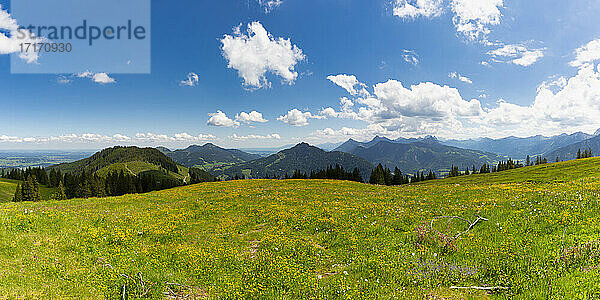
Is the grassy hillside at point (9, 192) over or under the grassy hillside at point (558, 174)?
under

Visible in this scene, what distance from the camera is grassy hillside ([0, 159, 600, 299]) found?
8594 millimetres

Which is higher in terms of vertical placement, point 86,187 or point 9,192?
point 86,187

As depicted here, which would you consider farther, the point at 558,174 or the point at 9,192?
the point at 9,192

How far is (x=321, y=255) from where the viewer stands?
1258 cm

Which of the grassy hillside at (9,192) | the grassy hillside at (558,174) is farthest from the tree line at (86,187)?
the grassy hillside at (558,174)

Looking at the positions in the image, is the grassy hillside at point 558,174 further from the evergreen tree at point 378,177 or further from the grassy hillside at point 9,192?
the grassy hillside at point 9,192

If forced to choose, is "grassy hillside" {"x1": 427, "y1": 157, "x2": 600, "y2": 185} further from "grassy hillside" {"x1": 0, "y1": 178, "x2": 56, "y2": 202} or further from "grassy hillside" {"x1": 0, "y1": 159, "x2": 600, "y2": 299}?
"grassy hillside" {"x1": 0, "y1": 178, "x2": 56, "y2": 202}

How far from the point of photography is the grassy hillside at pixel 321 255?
8.59 metres

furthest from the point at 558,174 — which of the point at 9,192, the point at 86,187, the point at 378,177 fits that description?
the point at 9,192

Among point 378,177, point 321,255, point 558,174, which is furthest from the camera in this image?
point 378,177

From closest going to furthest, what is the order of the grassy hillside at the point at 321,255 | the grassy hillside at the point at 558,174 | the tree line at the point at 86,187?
the grassy hillside at the point at 321,255 → the grassy hillside at the point at 558,174 → the tree line at the point at 86,187

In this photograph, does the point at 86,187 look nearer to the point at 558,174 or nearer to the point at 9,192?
the point at 9,192

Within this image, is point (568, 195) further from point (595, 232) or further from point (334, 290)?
point (334, 290)

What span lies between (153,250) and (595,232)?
65.3ft
